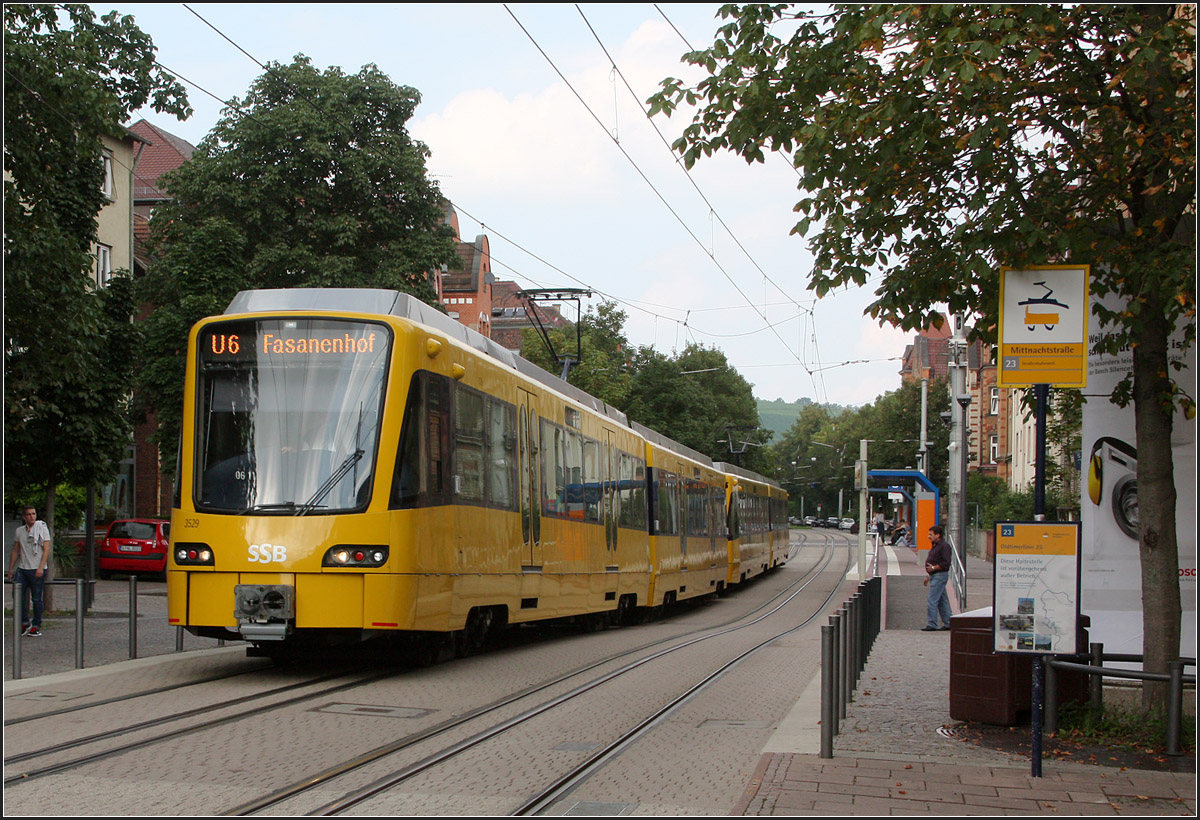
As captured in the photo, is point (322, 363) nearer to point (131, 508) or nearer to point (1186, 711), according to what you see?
point (1186, 711)

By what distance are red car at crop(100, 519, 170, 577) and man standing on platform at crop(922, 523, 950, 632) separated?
19765 mm

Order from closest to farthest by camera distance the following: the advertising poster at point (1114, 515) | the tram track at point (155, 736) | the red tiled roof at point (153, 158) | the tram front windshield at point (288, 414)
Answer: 1. the tram track at point (155, 736)
2. the advertising poster at point (1114, 515)
3. the tram front windshield at point (288, 414)
4. the red tiled roof at point (153, 158)

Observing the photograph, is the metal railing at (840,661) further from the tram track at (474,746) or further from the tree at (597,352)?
the tree at (597,352)

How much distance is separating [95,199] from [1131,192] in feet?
50.1

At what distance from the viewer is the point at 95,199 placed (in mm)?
19250

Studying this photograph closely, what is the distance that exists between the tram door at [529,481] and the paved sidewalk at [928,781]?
5.50m

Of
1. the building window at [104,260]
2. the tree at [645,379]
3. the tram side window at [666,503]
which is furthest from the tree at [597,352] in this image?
the tram side window at [666,503]

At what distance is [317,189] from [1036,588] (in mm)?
30349

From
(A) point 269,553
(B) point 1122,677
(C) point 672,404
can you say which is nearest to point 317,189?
(A) point 269,553

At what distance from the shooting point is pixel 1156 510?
888 centimetres

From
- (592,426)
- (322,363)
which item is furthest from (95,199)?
(322,363)

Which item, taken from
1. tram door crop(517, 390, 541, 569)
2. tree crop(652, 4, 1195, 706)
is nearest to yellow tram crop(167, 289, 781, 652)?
tram door crop(517, 390, 541, 569)

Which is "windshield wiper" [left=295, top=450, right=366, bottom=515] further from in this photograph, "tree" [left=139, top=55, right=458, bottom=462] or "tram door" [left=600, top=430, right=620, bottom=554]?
"tree" [left=139, top=55, right=458, bottom=462]

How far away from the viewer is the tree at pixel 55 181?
14398 millimetres
